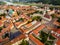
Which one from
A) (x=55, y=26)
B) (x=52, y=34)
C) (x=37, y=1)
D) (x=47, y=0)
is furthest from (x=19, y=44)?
(x=37, y=1)

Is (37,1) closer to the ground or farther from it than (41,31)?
closer to the ground

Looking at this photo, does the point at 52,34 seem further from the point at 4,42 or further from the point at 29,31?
the point at 4,42

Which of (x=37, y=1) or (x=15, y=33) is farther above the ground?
(x=15, y=33)

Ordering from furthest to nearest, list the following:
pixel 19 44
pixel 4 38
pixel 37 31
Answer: pixel 37 31 → pixel 4 38 → pixel 19 44

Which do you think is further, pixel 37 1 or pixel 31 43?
pixel 37 1

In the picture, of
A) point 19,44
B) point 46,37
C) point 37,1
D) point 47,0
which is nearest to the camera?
point 19,44

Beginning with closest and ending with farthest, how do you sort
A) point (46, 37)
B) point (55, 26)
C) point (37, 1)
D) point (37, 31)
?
point (46, 37), point (37, 31), point (55, 26), point (37, 1)

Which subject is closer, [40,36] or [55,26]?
[40,36]

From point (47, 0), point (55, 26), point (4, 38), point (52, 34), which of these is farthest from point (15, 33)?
point (47, 0)

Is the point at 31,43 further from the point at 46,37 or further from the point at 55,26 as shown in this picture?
the point at 55,26
